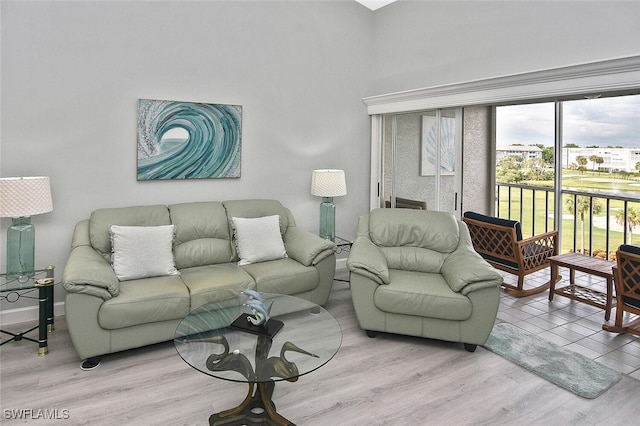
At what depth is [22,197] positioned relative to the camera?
10.3 ft

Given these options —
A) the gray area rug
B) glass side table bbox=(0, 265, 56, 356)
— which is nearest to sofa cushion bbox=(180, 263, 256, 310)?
glass side table bbox=(0, 265, 56, 356)

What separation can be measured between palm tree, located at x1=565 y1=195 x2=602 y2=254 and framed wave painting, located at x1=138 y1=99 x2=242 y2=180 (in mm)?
3889

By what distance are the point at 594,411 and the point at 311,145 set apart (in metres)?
3.65

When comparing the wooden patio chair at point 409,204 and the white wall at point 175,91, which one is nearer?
the white wall at point 175,91

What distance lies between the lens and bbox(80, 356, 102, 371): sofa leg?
2898 mm

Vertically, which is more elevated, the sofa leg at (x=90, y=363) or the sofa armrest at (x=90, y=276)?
the sofa armrest at (x=90, y=276)

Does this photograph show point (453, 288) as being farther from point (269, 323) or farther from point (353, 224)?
point (353, 224)

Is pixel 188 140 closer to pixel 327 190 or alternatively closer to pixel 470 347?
pixel 327 190

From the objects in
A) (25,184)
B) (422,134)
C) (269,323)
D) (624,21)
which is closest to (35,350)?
(25,184)

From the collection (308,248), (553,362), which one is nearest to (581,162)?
(553,362)

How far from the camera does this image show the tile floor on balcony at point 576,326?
3105mm

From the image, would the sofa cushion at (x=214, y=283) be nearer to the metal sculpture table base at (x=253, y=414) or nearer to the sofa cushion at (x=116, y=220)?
the sofa cushion at (x=116, y=220)

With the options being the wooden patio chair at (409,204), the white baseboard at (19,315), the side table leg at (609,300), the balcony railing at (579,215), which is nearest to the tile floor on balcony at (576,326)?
the side table leg at (609,300)

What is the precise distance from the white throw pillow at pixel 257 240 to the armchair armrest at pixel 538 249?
2.40 metres
